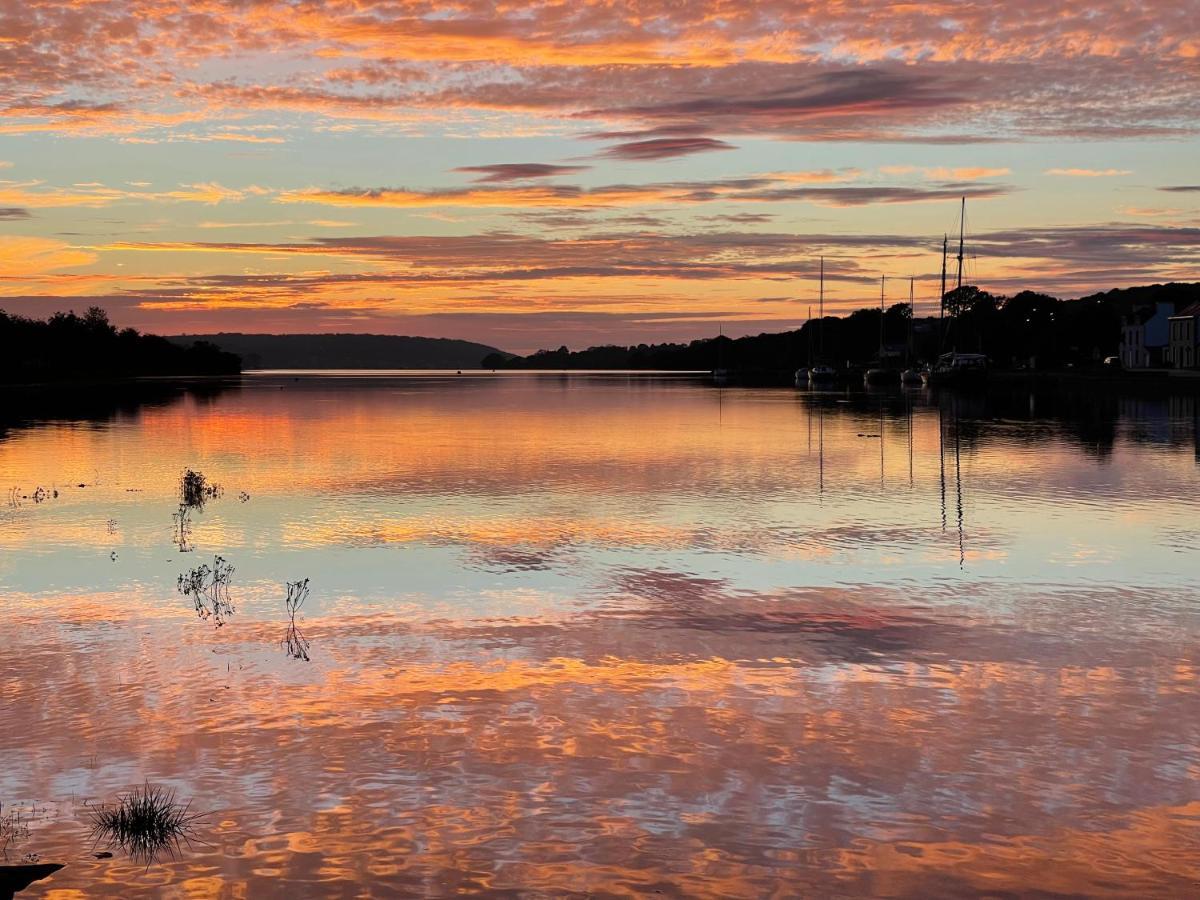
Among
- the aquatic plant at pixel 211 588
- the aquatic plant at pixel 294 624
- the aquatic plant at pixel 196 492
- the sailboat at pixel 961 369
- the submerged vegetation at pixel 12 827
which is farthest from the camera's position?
the sailboat at pixel 961 369

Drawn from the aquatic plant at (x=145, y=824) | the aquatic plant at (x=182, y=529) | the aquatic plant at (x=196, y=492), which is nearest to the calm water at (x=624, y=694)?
the aquatic plant at (x=145, y=824)

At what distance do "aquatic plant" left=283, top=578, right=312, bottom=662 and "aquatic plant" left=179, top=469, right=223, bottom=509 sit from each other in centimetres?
1218

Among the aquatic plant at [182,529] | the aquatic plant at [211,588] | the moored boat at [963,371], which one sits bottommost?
the aquatic plant at [211,588]

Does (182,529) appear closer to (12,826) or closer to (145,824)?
(12,826)

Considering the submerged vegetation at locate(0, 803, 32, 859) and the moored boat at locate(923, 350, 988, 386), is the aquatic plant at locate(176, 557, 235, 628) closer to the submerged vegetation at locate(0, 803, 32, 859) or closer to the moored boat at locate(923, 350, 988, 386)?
the submerged vegetation at locate(0, 803, 32, 859)

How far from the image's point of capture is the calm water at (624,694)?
894 cm

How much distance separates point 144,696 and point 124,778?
274 centimetres

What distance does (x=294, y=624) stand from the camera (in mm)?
16844

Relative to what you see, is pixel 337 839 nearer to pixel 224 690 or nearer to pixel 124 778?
pixel 124 778

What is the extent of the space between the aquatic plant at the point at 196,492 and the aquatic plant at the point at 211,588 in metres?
9.54

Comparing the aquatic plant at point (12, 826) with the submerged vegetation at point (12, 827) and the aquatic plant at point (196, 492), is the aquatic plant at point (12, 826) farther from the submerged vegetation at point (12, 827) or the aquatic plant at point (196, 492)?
the aquatic plant at point (196, 492)

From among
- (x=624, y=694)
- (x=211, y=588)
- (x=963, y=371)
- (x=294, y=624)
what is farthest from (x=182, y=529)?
(x=963, y=371)

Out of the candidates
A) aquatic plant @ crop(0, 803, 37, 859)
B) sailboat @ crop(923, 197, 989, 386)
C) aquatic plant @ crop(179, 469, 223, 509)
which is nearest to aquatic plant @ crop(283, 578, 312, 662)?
aquatic plant @ crop(0, 803, 37, 859)

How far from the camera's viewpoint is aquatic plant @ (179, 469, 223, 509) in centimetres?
3171
